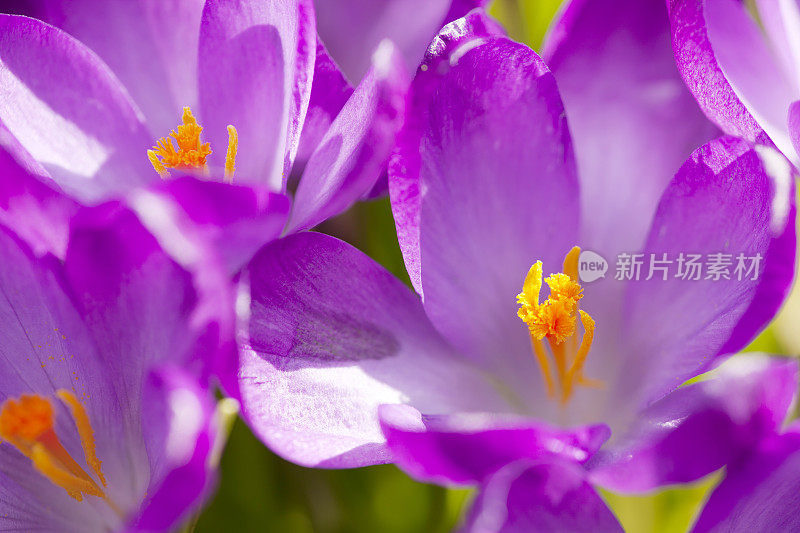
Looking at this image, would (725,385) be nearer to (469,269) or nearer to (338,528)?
(469,269)

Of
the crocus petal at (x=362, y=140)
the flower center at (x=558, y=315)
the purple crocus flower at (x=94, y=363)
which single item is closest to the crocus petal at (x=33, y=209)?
the purple crocus flower at (x=94, y=363)

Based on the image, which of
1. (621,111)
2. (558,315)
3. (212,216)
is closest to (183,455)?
(212,216)

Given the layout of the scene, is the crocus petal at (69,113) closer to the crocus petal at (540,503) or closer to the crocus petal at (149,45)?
the crocus petal at (149,45)

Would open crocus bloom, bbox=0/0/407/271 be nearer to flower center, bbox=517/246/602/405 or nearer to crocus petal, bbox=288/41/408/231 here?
crocus petal, bbox=288/41/408/231

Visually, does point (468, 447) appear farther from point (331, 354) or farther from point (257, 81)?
point (257, 81)

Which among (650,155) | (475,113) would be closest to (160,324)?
(475,113)

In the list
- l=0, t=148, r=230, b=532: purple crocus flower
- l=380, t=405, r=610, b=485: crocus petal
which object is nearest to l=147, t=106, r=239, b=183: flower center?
l=0, t=148, r=230, b=532: purple crocus flower

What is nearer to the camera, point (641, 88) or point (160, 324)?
point (160, 324)
